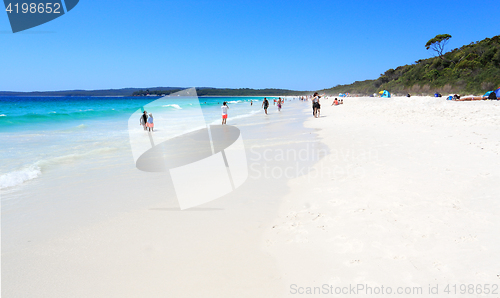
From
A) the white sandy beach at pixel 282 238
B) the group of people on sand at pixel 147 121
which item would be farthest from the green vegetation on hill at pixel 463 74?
the group of people on sand at pixel 147 121

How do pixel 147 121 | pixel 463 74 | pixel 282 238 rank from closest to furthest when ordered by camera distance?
pixel 282 238
pixel 147 121
pixel 463 74

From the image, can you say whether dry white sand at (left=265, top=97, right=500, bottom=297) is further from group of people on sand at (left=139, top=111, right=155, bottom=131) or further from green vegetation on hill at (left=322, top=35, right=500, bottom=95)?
green vegetation on hill at (left=322, top=35, right=500, bottom=95)

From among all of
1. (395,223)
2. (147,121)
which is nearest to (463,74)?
(147,121)

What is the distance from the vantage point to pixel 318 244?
322 cm

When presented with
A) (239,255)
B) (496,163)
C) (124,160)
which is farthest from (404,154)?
(124,160)

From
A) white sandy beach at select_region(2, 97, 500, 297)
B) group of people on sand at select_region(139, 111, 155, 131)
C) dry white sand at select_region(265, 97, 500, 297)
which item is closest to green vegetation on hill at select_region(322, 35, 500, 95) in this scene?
dry white sand at select_region(265, 97, 500, 297)

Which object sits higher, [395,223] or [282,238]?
[395,223]

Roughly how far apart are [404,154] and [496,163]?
1746 millimetres

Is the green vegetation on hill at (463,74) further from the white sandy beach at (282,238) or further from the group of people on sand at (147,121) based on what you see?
the group of people on sand at (147,121)

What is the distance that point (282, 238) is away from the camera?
342 cm

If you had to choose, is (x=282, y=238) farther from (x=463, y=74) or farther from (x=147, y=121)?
(x=463, y=74)

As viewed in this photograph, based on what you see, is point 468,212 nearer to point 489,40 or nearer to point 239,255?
point 239,255

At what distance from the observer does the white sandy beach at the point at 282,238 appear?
104 inches

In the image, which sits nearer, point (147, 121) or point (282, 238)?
point (282, 238)
